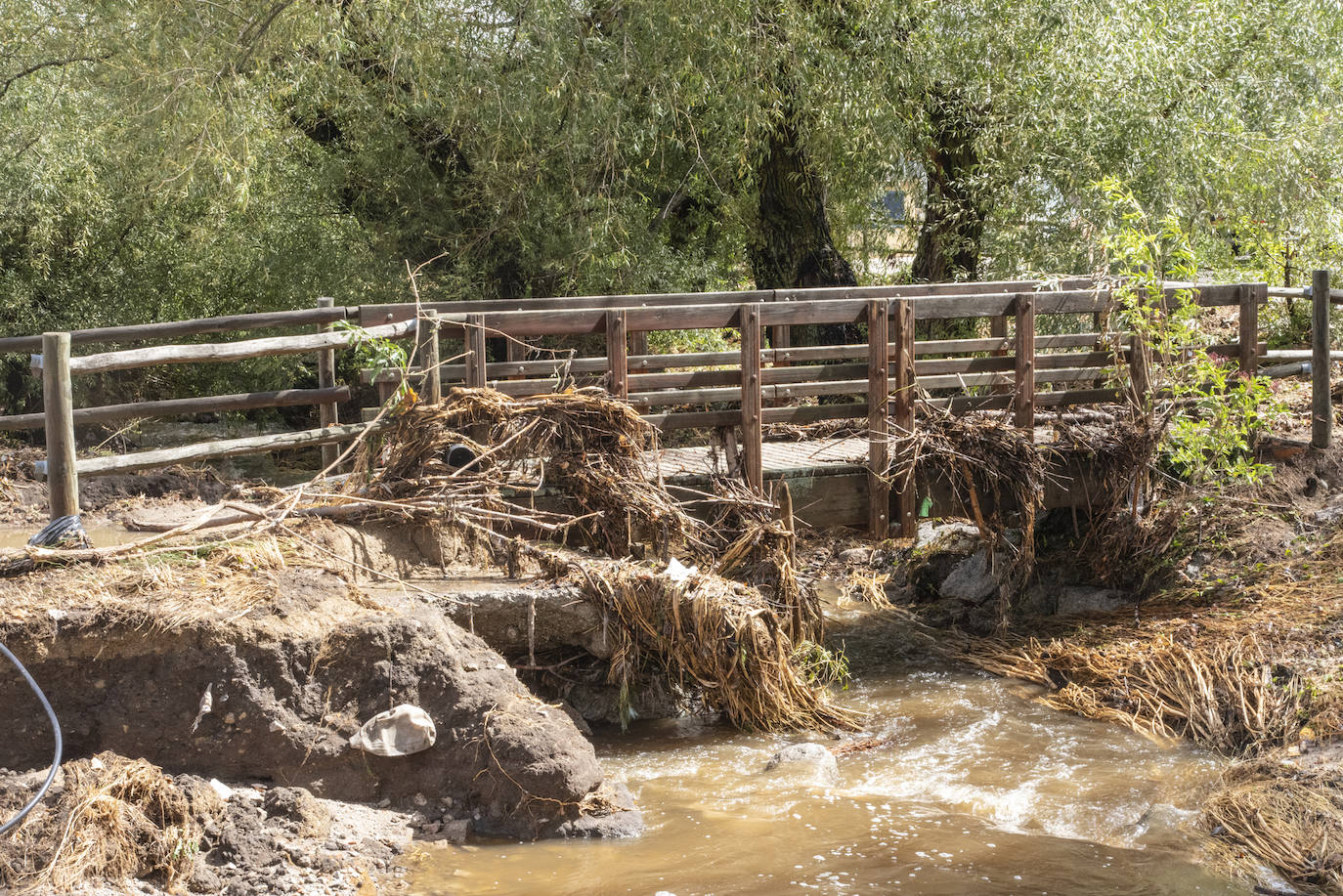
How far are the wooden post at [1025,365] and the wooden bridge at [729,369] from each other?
1 centimetres

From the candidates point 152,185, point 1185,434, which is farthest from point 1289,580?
point 152,185

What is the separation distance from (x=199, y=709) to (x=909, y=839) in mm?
3290

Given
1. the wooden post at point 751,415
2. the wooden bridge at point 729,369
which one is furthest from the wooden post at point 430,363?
the wooden post at point 751,415

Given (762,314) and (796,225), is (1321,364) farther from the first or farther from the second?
(796,225)

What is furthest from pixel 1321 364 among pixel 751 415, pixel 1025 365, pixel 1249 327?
pixel 751 415

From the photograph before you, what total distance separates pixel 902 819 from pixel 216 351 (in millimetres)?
4414

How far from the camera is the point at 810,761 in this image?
643cm

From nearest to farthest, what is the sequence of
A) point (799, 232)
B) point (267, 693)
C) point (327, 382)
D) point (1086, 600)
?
point (267, 693), point (327, 382), point (1086, 600), point (799, 232)

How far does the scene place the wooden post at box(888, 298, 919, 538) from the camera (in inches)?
328

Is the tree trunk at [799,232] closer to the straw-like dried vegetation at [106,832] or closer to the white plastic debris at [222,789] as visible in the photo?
the white plastic debris at [222,789]

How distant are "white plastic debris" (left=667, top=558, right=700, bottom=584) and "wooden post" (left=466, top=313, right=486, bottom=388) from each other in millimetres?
1561

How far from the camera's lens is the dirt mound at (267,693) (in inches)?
213

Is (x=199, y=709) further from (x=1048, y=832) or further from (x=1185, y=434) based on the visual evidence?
(x=1185, y=434)

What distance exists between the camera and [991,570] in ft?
31.7
